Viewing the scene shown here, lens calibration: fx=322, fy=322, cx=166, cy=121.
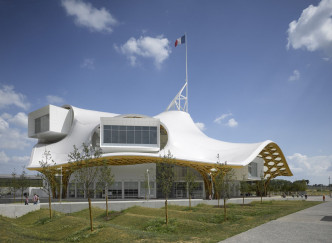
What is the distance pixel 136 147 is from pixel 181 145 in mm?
8940

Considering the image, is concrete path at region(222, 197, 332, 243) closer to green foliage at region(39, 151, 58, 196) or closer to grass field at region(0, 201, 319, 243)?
grass field at region(0, 201, 319, 243)

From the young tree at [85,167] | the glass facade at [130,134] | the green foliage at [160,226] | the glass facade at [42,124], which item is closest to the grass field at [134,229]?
the green foliage at [160,226]

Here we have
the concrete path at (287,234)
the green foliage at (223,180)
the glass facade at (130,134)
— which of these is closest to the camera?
the concrete path at (287,234)

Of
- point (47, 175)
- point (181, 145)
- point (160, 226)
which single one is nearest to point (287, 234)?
point (160, 226)

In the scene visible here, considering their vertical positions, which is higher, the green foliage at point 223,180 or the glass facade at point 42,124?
the glass facade at point 42,124

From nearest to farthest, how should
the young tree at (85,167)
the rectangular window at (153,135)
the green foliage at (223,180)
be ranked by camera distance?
the young tree at (85,167), the green foliage at (223,180), the rectangular window at (153,135)

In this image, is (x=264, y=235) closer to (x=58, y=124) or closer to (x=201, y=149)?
(x=201, y=149)

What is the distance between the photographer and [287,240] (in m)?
14.3

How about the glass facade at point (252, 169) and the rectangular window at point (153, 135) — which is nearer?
the rectangular window at point (153, 135)

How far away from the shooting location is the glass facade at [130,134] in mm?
52094

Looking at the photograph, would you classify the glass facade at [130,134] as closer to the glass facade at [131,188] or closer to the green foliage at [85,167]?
the glass facade at [131,188]

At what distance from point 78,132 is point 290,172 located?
4752 cm

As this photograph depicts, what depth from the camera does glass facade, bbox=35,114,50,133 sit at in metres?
60.9

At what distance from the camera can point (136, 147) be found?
52094 millimetres
